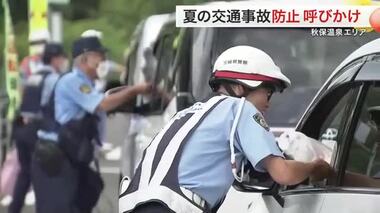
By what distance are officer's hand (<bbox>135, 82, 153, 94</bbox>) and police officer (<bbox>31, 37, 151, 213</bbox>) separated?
0.26 metres

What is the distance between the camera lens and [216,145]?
3611 millimetres

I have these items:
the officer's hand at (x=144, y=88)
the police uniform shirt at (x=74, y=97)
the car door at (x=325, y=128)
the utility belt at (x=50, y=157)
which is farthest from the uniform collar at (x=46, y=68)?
the car door at (x=325, y=128)

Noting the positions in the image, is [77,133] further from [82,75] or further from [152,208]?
[152,208]

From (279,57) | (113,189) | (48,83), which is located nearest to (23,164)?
(48,83)

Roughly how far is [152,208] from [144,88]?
5014 millimetres

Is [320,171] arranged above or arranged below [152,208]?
above

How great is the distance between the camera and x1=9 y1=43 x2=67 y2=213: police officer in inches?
346

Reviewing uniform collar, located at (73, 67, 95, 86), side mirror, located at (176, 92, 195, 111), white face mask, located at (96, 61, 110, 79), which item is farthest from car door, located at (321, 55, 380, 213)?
white face mask, located at (96, 61, 110, 79)

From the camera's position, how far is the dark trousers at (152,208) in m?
3.61

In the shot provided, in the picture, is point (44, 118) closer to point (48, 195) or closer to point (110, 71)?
point (48, 195)

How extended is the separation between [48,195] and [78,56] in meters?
1.17

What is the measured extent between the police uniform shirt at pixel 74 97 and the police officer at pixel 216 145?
4.05 metres

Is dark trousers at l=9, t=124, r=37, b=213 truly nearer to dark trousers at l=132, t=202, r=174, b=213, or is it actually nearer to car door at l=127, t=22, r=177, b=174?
car door at l=127, t=22, r=177, b=174

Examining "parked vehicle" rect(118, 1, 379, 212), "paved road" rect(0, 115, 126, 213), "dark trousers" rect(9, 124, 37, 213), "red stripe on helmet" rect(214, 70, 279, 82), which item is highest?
"red stripe on helmet" rect(214, 70, 279, 82)
